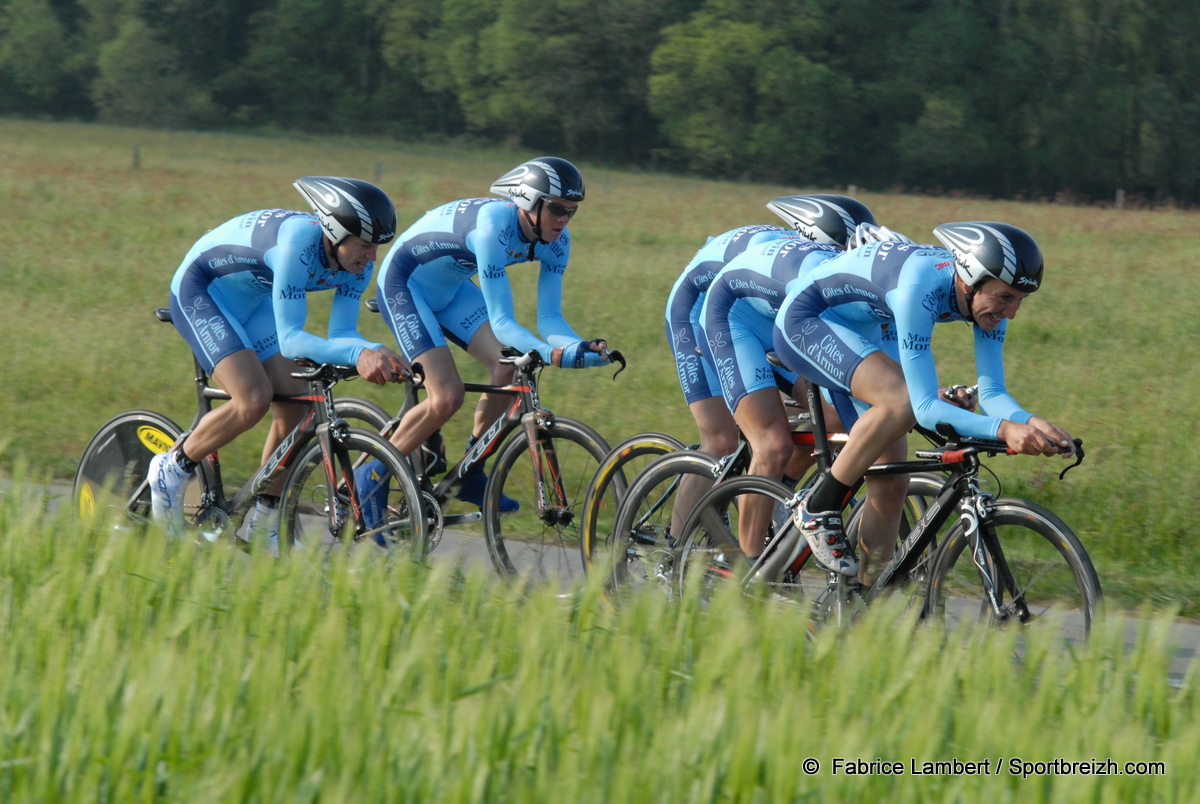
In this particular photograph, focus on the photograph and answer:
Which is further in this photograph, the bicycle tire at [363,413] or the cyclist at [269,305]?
the bicycle tire at [363,413]

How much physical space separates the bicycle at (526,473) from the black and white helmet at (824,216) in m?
1.20

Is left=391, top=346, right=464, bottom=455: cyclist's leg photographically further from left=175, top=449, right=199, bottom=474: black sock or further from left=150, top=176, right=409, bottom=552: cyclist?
left=175, top=449, right=199, bottom=474: black sock

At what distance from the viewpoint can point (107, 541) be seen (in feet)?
16.1

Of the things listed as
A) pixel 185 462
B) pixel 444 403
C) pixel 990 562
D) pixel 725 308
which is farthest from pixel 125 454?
pixel 990 562

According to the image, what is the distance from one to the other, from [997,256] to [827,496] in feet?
3.94

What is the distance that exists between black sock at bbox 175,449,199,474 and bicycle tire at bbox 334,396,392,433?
2.57ft

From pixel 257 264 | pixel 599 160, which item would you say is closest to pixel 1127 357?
pixel 257 264

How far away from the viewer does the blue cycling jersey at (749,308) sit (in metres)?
6.34

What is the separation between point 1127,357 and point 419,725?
12.8 m

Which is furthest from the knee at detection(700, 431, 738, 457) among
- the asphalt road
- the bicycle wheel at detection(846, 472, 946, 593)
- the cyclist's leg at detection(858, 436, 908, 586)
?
the cyclist's leg at detection(858, 436, 908, 586)

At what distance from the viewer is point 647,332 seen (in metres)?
16.0

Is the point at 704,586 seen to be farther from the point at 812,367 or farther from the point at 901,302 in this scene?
the point at 901,302

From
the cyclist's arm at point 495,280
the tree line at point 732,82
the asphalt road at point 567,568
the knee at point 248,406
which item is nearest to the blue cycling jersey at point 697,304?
the cyclist's arm at point 495,280

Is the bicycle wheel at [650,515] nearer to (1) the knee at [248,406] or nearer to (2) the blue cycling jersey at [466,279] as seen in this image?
(2) the blue cycling jersey at [466,279]
